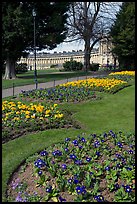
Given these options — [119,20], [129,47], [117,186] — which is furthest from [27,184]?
[119,20]

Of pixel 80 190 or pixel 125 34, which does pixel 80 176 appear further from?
pixel 125 34

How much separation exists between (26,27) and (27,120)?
19.3m

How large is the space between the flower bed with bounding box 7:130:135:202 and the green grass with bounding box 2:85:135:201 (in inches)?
13.6

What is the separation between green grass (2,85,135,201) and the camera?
5.35 metres

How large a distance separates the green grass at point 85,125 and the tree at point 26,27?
1475 centimetres

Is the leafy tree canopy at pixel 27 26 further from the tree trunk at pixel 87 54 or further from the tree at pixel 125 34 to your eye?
the tree at pixel 125 34

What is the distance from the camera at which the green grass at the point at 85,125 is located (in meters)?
5.35

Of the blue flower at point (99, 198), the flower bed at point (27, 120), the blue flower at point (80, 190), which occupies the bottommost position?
the blue flower at point (99, 198)

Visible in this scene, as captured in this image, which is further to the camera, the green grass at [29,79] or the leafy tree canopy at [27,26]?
the leafy tree canopy at [27,26]

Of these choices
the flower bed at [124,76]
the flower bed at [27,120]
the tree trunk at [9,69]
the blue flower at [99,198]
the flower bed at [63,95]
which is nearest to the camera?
the blue flower at [99,198]

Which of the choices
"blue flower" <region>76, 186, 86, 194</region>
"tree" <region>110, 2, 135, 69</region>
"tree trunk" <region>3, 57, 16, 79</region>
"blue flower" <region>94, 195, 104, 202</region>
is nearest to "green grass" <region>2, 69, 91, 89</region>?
"tree trunk" <region>3, 57, 16, 79</region>

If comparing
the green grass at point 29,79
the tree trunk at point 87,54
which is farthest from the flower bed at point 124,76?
the tree trunk at point 87,54

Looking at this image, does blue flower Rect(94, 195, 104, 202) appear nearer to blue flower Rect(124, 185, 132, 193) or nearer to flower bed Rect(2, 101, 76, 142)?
blue flower Rect(124, 185, 132, 193)

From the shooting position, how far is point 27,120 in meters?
7.54
